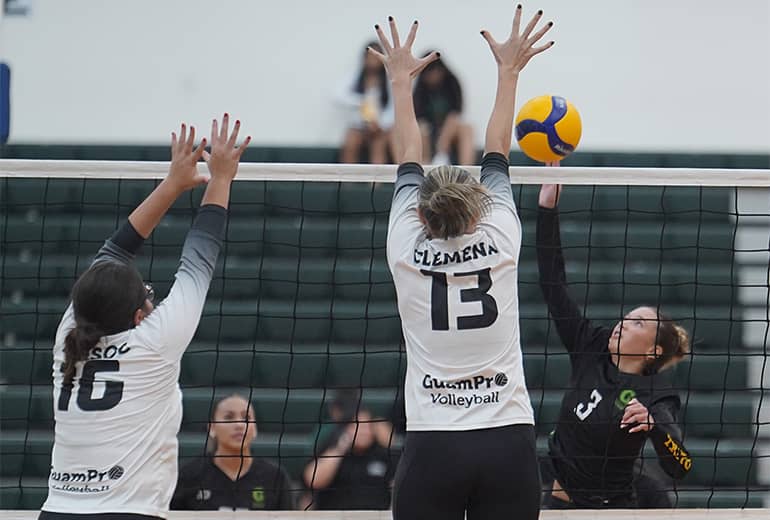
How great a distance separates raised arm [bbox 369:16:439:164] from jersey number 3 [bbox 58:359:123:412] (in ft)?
4.15

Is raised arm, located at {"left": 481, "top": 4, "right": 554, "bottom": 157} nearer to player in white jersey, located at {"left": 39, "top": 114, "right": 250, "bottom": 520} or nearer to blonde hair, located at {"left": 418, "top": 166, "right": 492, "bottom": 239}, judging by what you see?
blonde hair, located at {"left": 418, "top": 166, "right": 492, "bottom": 239}

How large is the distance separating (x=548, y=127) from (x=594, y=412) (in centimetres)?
116

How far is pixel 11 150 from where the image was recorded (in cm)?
920

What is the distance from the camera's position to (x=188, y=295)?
3.41 metres

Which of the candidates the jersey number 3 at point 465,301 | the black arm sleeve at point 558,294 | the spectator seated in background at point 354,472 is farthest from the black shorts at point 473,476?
the spectator seated in background at point 354,472

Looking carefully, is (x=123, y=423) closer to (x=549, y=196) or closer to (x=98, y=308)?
(x=98, y=308)

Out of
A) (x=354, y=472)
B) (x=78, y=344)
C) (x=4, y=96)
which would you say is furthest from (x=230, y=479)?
(x=4, y=96)

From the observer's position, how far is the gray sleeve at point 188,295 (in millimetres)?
3301

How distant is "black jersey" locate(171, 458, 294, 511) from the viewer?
534cm

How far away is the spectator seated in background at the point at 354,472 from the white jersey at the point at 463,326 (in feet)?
7.21

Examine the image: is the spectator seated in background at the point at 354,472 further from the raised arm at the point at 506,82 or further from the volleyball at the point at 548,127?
the raised arm at the point at 506,82

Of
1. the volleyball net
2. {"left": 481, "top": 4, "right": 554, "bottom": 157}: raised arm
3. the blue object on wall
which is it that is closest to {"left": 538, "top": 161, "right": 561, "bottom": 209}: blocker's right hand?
{"left": 481, "top": 4, "right": 554, "bottom": 157}: raised arm

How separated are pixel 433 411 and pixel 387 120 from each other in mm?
5683

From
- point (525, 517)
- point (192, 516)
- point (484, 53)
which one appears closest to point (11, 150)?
point (484, 53)
